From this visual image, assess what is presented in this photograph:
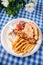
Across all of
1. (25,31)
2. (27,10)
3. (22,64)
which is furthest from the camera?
(27,10)

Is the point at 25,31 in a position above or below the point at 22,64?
above

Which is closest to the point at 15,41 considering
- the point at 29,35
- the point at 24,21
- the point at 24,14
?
the point at 29,35

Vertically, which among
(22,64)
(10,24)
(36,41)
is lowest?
(22,64)

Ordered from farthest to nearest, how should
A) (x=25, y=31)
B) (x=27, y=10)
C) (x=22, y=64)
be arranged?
(x=27, y=10)
(x=25, y=31)
(x=22, y=64)

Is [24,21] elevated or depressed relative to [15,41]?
elevated

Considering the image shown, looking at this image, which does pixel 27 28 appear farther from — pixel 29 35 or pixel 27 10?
pixel 27 10

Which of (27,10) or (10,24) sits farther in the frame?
(27,10)

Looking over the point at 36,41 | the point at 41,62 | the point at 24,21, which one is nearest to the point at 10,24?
the point at 24,21

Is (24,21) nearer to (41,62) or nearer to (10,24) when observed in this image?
(10,24)

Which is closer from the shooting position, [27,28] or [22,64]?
[22,64]
